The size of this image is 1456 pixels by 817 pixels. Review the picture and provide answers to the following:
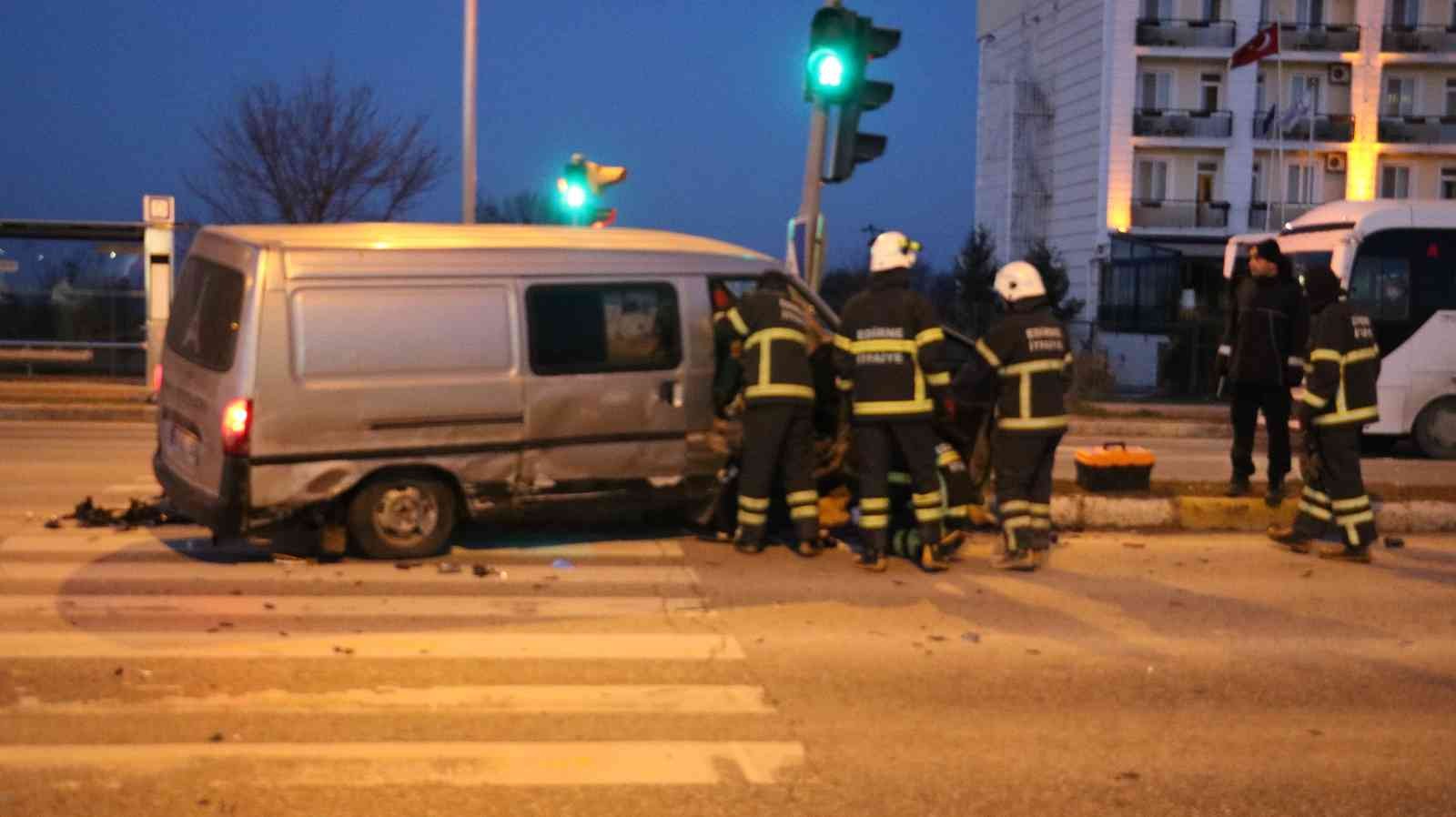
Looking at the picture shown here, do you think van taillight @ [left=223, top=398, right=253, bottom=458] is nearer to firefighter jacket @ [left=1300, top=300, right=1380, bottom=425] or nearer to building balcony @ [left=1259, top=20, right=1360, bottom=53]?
firefighter jacket @ [left=1300, top=300, right=1380, bottom=425]

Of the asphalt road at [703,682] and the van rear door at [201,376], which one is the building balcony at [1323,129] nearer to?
the asphalt road at [703,682]

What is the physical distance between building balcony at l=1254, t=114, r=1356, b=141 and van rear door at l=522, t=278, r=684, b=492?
40021 mm

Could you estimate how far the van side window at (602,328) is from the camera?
363 inches

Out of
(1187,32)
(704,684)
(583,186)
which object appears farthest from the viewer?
(1187,32)

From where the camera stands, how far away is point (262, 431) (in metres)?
8.46

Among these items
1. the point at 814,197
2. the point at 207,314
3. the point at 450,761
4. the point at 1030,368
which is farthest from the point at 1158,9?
the point at 450,761

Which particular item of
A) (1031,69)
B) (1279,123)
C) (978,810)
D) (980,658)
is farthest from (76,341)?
(1031,69)

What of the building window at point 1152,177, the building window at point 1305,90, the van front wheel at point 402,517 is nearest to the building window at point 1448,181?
the building window at point 1305,90

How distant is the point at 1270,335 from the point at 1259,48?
32239mm

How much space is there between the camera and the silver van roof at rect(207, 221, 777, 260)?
28.9ft

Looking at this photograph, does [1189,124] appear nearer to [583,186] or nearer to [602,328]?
[583,186]

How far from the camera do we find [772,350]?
9211 millimetres

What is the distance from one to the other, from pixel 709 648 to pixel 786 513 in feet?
9.76

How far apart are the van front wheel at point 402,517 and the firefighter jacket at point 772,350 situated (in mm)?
1913
